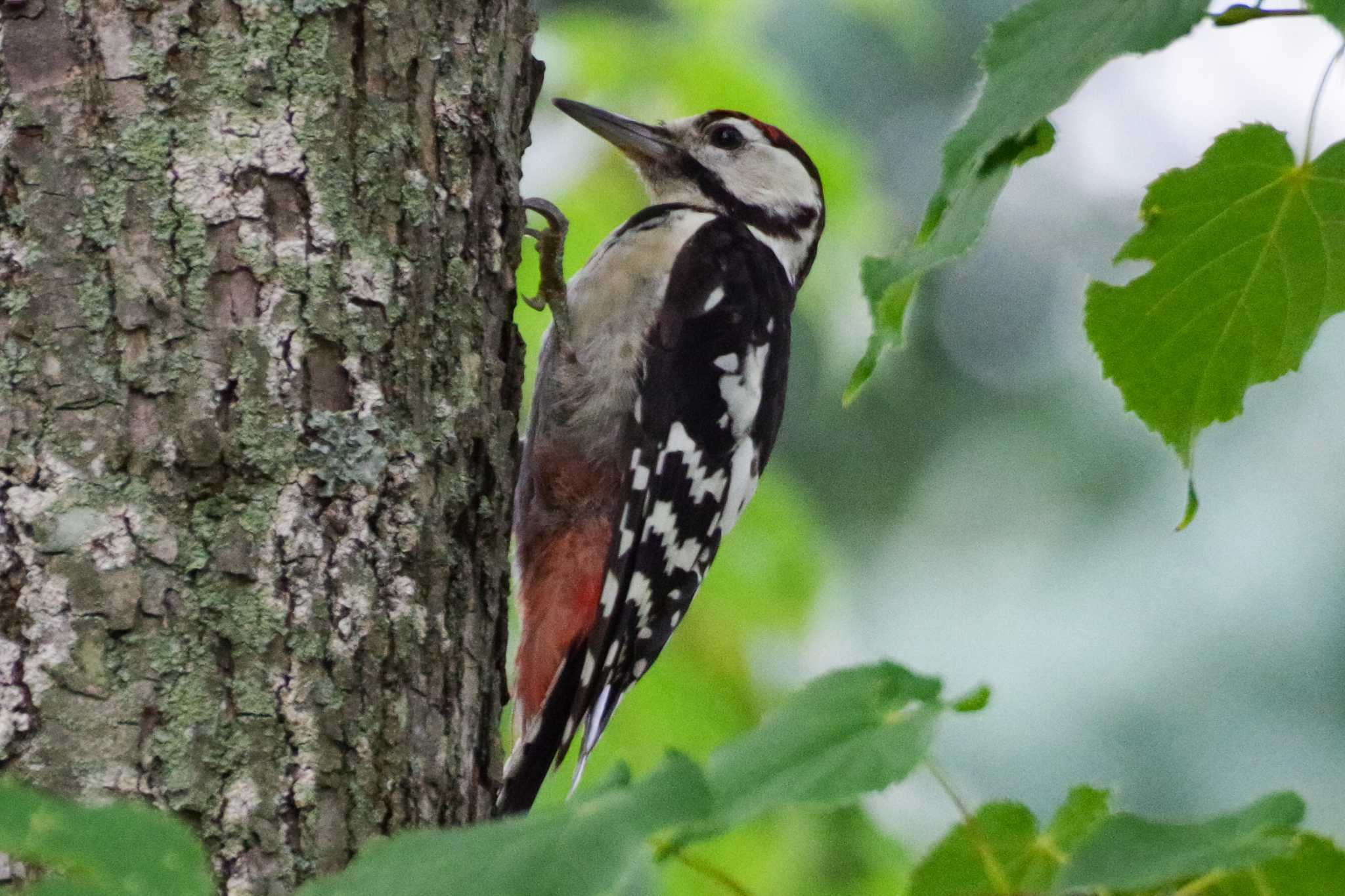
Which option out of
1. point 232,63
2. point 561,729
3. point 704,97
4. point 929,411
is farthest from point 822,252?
point 929,411

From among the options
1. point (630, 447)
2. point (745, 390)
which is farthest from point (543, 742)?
point (745, 390)

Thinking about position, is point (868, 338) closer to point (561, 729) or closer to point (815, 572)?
point (561, 729)

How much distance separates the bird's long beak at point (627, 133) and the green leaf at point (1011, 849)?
2153 mm

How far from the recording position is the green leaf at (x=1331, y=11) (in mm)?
907

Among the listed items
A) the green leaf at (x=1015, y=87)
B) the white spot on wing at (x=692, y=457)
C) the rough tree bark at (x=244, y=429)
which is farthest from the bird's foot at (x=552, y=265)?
the green leaf at (x=1015, y=87)

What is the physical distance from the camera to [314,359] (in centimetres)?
152

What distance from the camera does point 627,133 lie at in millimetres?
3139

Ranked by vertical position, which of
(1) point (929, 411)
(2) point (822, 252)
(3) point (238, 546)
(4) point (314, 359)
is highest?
(1) point (929, 411)

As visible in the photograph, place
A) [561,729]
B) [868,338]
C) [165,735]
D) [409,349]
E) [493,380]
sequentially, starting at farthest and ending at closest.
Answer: [561,729], [493,380], [409,349], [165,735], [868,338]

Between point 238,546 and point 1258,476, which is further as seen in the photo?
point 1258,476

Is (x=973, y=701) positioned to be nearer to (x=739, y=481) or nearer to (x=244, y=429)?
(x=244, y=429)

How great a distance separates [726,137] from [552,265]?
2.60 feet

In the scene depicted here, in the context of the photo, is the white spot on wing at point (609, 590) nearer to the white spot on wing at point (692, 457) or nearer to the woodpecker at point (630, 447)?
the woodpecker at point (630, 447)

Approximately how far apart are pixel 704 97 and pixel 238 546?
1.77m
